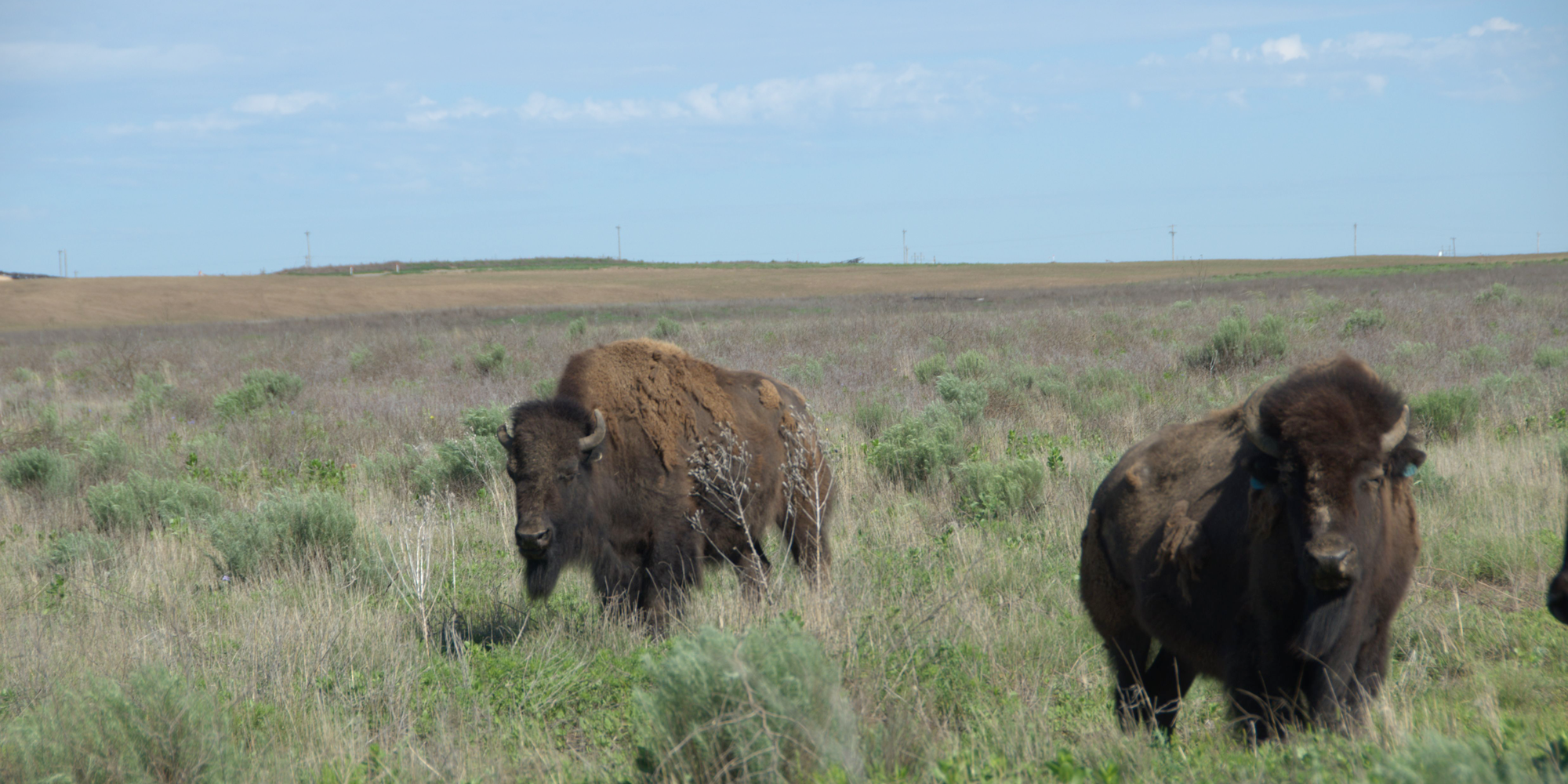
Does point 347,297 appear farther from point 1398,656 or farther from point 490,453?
point 1398,656

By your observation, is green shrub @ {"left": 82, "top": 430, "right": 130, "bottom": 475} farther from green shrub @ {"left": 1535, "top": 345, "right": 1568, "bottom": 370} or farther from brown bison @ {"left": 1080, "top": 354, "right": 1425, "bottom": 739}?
green shrub @ {"left": 1535, "top": 345, "right": 1568, "bottom": 370}

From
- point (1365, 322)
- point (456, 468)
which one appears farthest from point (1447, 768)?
point (1365, 322)

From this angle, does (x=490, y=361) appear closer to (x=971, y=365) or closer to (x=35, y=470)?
(x=35, y=470)

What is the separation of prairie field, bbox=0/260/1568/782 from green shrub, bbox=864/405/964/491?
29 mm

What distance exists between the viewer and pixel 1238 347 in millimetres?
15281

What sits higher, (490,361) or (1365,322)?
(1365,322)

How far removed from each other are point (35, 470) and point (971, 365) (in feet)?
41.8

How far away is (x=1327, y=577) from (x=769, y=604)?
9.61ft

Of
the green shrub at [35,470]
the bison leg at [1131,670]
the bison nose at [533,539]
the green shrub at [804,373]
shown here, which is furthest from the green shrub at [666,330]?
the bison leg at [1131,670]

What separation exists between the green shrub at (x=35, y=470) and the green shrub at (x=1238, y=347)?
50.7 feet

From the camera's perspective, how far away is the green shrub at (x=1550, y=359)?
13.5 metres

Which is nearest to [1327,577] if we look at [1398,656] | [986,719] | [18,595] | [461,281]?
[986,719]

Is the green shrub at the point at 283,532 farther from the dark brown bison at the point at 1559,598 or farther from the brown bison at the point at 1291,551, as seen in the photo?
the dark brown bison at the point at 1559,598

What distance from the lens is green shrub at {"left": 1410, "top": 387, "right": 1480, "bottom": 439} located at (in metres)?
9.78
